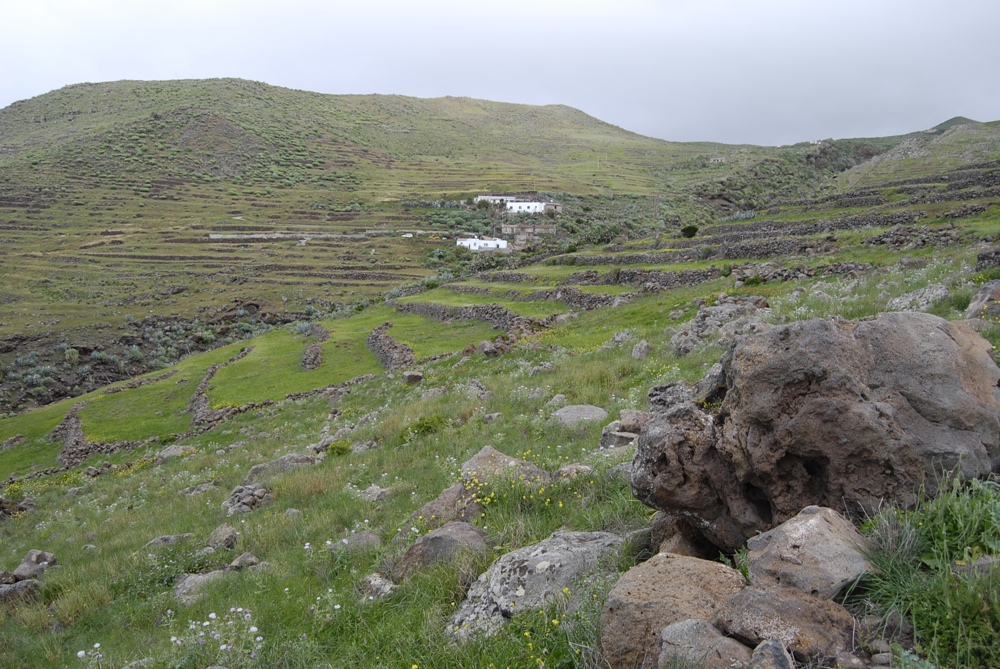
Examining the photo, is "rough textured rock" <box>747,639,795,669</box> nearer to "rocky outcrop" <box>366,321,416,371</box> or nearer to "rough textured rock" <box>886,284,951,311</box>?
"rough textured rock" <box>886,284,951,311</box>

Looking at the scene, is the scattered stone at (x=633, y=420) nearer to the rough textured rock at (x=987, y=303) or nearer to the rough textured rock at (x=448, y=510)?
the rough textured rock at (x=448, y=510)

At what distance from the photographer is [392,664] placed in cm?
452

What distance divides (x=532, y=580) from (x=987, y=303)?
8.39 metres

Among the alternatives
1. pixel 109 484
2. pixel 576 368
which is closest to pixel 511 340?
pixel 576 368

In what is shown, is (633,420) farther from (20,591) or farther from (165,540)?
(20,591)

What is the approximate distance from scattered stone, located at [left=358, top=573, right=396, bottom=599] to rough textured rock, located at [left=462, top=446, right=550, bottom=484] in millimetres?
1768

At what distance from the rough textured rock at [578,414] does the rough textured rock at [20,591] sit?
880 cm

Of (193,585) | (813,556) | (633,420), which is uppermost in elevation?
(813,556)

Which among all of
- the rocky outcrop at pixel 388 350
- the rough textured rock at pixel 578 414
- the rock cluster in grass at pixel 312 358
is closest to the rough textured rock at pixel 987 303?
the rough textured rock at pixel 578 414

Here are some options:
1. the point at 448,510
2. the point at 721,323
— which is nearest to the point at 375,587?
the point at 448,510

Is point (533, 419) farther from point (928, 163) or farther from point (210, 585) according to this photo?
point (928, 163)

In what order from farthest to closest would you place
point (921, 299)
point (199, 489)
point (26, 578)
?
1. point (199, 489)
2. point (921, 299)
3. point (26, 578)

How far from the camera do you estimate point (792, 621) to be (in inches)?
122

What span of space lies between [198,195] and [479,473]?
445 feet
